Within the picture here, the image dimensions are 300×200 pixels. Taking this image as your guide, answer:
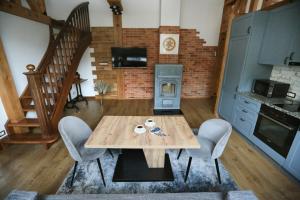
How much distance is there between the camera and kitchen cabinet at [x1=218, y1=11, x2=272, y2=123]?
8.65ft

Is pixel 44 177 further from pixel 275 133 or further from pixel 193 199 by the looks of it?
pixel 275 133

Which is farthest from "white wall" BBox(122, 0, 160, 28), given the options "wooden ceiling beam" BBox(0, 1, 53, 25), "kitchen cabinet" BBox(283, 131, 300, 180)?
"kitchen cabinet" BBox(283, 131, 300, 180)

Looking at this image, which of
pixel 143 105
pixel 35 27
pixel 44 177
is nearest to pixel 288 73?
pixel 143 105

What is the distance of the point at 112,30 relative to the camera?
463 centimetres

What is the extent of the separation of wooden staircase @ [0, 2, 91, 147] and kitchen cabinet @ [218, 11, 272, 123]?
3449 millimetres

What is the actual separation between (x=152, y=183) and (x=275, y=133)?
1910 mm

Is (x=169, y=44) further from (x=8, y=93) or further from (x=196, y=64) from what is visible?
(x=8, y=93)

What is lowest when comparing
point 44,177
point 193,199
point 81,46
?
point 44,177

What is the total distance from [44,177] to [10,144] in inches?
50.0

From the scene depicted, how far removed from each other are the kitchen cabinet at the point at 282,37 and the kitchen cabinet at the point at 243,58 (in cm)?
12

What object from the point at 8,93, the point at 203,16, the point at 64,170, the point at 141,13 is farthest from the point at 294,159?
the point at 141,13

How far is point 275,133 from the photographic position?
87.3 inches

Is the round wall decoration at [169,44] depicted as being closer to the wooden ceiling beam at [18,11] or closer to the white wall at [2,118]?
the wooden ceiling beam at [18,11]

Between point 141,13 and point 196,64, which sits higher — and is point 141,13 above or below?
above
